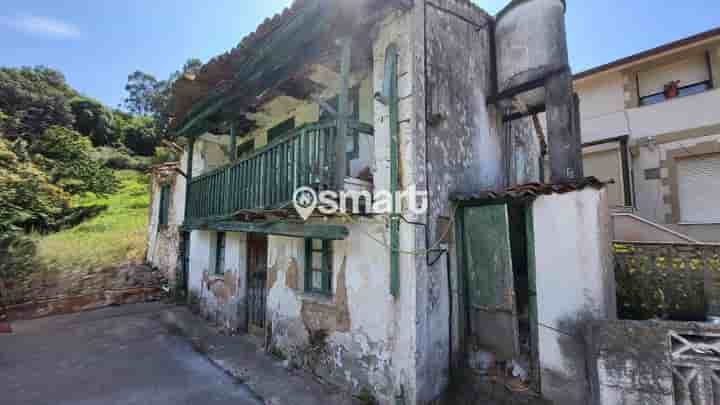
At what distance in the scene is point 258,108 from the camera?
6.98 metres

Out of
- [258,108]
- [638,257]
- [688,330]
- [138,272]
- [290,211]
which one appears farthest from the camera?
[138,272]

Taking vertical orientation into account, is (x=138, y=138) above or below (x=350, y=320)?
above

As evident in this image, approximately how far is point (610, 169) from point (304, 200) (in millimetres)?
9402

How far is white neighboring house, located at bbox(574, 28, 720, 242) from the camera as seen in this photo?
7.80m

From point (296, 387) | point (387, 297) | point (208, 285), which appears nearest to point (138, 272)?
point (208, 285)

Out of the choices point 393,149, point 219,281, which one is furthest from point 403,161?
point 219,281

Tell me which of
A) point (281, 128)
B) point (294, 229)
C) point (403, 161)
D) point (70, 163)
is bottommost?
point (294, 229)

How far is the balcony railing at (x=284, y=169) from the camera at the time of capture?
13.2 ft

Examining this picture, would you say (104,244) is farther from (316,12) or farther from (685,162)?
(685,162)

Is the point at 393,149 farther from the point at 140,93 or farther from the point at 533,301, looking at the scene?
the point at 140,93

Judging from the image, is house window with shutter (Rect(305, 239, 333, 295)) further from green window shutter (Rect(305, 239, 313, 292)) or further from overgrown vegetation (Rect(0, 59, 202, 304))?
overgrown vegetation (Rect(0, 59, 202, 304))

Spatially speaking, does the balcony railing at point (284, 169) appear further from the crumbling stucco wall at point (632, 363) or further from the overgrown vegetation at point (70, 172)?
the crumbling stucco wall at point (632, 363)

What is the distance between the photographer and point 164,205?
12.6m

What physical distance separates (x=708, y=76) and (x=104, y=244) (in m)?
21.8
